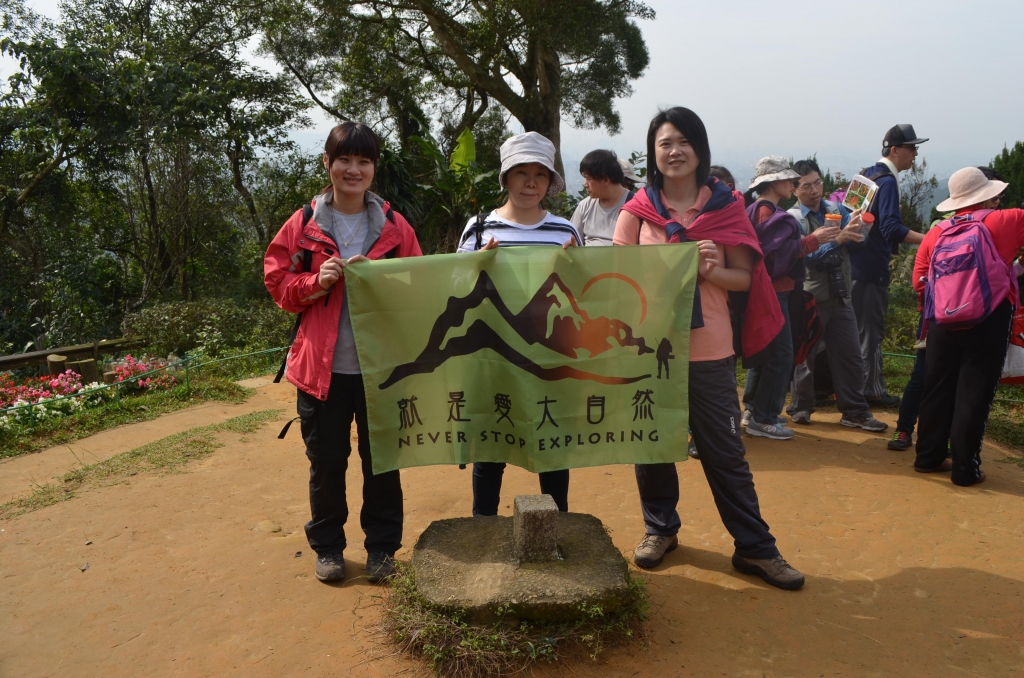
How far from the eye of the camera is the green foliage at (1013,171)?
12648 mm

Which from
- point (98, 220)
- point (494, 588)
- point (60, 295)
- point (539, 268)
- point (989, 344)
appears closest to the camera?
point (494, 588)

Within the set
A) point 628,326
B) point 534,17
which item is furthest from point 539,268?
point 534,17

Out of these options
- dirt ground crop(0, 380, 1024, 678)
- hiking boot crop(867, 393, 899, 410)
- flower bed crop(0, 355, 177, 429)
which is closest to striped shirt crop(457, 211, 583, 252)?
dirt ground crop(0, 380, 1024, 678)

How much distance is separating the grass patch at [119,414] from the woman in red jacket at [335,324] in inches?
158

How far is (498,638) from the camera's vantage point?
2.59 meters

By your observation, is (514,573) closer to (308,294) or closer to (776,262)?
(308,294)

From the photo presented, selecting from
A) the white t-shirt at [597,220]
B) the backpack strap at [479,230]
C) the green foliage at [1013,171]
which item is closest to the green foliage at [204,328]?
the white t-shirt at [597,220]

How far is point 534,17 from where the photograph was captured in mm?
13500

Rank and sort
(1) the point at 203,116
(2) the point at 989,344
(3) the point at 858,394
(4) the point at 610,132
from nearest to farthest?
(2) the point at 989,344, (3) the point at 858,394, (1) the point at 203,116, (4) the point at 610,132

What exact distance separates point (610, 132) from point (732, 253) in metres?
19.9

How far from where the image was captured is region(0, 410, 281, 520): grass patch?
468 centimetres

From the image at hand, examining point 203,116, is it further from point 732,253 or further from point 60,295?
point 732,253

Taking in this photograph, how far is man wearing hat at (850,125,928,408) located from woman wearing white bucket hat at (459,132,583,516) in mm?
3669

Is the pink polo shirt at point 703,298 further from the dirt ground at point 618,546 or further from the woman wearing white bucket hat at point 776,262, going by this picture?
the woman wearing white bucket hat at point 776,262
